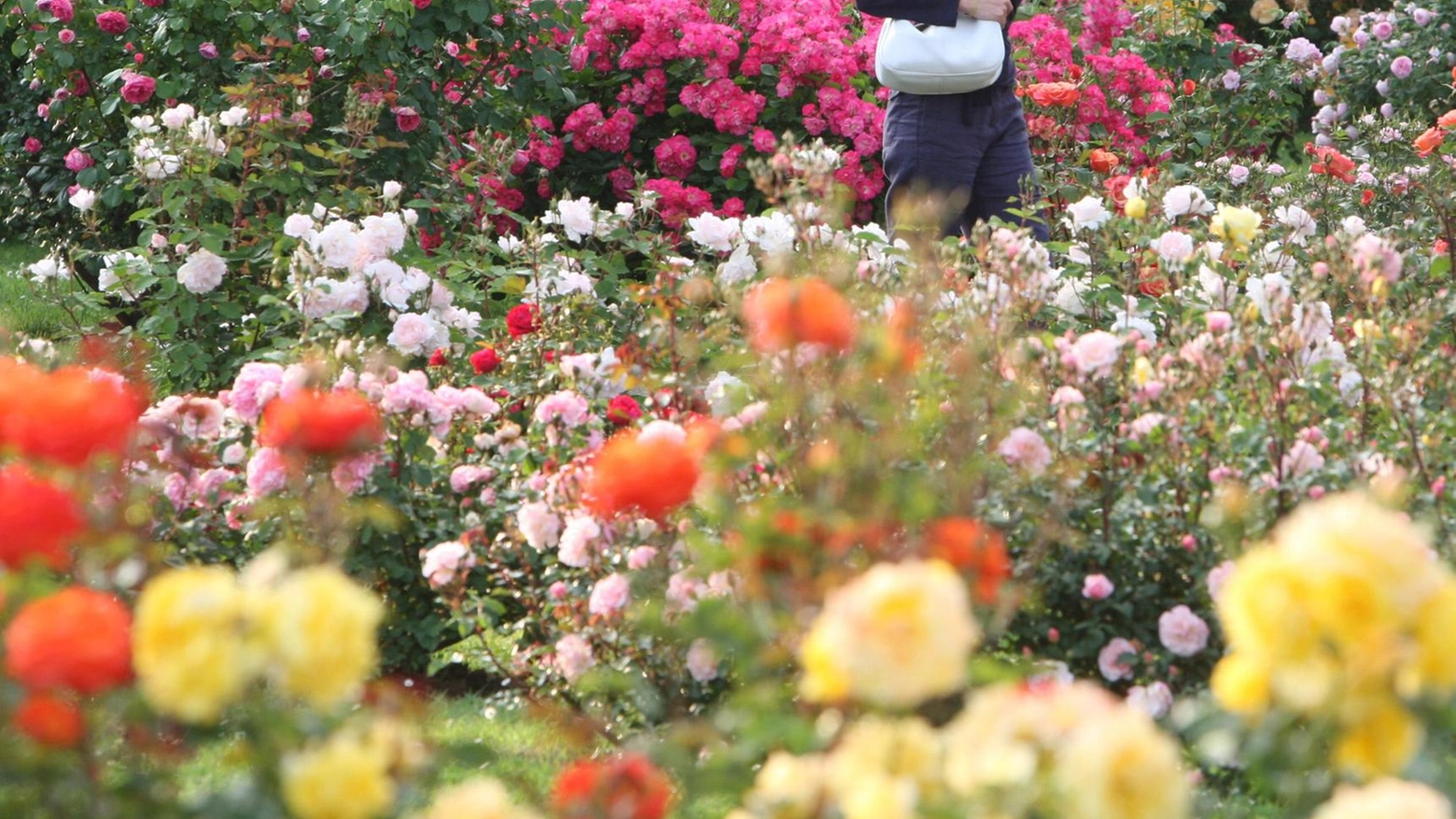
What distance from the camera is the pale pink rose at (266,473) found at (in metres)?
2.71

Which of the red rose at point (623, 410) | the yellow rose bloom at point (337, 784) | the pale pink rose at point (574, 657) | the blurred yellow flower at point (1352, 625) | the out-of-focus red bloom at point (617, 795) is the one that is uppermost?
the blurred yellow flower at point (1352, 625)

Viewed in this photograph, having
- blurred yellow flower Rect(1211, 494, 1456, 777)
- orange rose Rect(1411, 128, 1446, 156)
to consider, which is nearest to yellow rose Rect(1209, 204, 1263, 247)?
blurred yellow flower Rect(1211, 494, 1456, 777)

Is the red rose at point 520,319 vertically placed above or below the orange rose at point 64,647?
below

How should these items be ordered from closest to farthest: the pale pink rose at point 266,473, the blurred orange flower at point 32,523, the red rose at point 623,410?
1. the blurred orange flower at point 32,523
2. the pale pink rose at point 266,473
3. the red rose at point 623,410

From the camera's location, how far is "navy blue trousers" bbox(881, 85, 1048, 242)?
423 centimetres

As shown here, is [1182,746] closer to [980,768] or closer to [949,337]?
[949,337]

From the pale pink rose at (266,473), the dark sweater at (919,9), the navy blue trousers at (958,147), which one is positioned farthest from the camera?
the navy blue trousers at (958,147)

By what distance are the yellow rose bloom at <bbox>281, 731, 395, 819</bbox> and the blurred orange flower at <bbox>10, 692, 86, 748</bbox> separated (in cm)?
19

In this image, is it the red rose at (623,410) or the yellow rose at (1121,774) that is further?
the red rose at (623,410)

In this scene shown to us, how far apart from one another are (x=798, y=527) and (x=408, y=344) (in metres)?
2.04

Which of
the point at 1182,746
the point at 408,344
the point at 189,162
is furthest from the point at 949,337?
the point at 189,162

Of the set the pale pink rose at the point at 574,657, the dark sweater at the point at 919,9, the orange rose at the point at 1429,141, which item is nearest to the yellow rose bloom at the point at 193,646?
the pale pink rose at the point at 574,657

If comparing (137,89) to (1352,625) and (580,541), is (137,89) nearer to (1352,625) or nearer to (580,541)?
(580,541)

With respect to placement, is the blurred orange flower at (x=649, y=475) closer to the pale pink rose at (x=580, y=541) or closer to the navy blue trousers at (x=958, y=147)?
the pale pink rose at (x=580, y=541)
